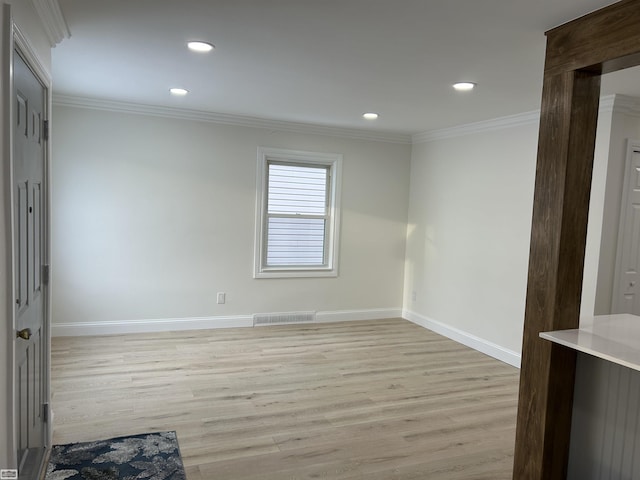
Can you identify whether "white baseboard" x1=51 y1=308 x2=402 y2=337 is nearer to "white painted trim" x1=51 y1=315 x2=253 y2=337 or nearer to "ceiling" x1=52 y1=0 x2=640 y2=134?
"white painted trim" x1=51 y1=315 x2=253 y2=337

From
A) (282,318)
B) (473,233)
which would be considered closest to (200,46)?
(473,233)

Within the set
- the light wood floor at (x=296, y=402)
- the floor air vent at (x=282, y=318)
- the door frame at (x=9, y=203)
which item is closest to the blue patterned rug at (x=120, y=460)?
the light wood floor at (x=296, y=402)

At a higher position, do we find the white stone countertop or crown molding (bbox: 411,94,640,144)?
crown molding (bbox: 411,94,640,144)

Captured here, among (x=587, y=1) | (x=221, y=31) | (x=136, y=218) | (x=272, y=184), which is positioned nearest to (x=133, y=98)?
(x=136, y=218)

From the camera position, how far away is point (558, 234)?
2.32m

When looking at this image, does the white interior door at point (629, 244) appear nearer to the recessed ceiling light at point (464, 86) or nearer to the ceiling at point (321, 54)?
the ceiling at point (321, 54)

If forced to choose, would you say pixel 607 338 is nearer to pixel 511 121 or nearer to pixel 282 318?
pixel 511 121

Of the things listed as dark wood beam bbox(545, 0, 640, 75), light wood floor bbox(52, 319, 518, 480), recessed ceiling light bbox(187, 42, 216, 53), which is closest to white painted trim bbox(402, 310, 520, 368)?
light wood floor bbox(52, 319, 518, 480)

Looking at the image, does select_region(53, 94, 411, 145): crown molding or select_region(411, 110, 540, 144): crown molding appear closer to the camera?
select_region(411, 110, 540, 144): crown molding

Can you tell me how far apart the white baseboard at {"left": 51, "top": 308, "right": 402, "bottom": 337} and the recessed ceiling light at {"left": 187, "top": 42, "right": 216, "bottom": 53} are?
3222 mm

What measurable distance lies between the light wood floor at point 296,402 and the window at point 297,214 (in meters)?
0.97

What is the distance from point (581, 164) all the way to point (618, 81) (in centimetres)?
149

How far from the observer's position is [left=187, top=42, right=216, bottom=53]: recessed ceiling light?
9.45 ft

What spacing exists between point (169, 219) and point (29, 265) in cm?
304
